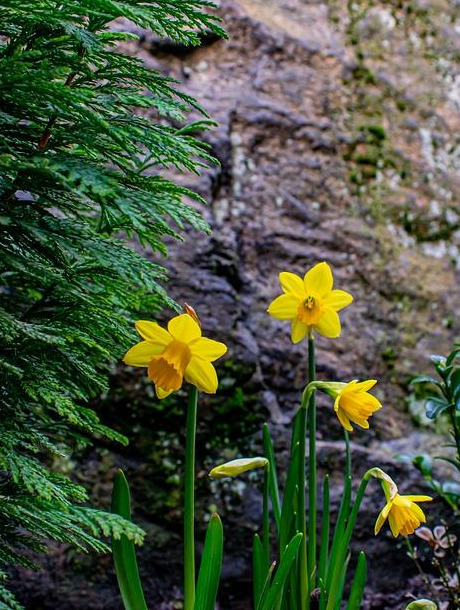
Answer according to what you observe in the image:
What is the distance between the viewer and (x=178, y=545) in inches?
78.4

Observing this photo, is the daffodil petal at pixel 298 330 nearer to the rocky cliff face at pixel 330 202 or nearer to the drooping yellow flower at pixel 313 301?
the drooping yellow flower at pixel 313 301

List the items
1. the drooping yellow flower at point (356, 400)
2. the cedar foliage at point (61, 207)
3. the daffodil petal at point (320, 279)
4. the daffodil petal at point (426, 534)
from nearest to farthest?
the cedar foliage at point (61, 207), the drooping yellow flower at point (356, 400), the daffodil petal at point (320, 279), the daffodil petal at point (426, 534)

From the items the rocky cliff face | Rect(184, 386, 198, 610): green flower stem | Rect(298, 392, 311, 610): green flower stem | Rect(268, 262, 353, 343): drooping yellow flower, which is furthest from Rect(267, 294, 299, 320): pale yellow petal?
the rocky cliff face

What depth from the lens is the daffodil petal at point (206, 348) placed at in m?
1.09

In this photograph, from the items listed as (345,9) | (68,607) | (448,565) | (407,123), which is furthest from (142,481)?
(345,9)

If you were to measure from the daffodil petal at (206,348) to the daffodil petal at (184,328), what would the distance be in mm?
12

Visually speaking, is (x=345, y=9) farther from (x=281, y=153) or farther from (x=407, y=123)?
(x=281, y=153)

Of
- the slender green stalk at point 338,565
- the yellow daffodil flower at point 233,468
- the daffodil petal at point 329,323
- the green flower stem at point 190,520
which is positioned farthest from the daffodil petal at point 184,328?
the slender green stalk at point 338,565

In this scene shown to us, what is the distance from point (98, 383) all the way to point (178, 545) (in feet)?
3.51

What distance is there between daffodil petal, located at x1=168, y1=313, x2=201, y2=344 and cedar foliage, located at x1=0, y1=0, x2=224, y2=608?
71 millimetres

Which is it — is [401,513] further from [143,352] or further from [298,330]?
[143,352]

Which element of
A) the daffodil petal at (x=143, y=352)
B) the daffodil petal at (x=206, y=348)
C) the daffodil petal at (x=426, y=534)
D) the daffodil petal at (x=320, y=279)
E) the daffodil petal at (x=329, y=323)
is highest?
the daffodil petal at (x=320, y=279)

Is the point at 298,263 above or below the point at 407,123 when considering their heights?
below

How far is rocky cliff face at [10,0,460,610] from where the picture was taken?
2248mm
